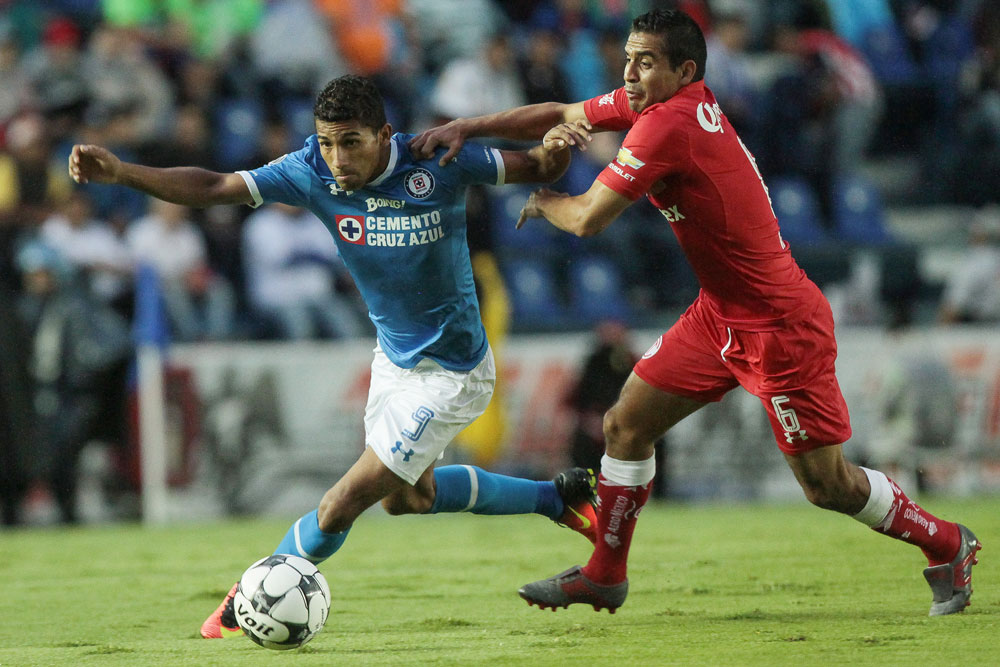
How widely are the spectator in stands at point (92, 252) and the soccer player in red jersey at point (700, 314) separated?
7273 mm

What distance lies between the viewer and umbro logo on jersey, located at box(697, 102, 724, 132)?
5.44 m

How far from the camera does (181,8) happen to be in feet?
48.6

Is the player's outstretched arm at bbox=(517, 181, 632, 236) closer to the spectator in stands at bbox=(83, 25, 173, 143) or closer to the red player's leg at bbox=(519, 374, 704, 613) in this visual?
the red player's leg at bbox=(519, 374, 704, 613)

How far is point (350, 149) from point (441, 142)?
451 mm

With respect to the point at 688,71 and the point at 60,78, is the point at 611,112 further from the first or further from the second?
the point at 60,78

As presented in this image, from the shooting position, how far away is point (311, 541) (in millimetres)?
5832

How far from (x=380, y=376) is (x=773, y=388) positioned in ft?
5.78

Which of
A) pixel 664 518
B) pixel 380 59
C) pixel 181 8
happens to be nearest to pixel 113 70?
pixel 181 8

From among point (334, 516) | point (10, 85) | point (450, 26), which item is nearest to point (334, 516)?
point (334, 516)

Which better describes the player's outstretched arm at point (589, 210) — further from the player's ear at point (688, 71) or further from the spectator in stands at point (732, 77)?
the spectator in stands at point (732, 77)

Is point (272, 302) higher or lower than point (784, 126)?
lower

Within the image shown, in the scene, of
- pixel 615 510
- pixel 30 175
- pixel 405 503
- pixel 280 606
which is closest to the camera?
pixel 280 606

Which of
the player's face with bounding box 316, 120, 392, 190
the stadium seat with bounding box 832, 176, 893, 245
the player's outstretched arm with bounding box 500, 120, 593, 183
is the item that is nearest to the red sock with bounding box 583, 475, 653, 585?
the player's outstretched arm with bounding box 500, 120, 593, 183

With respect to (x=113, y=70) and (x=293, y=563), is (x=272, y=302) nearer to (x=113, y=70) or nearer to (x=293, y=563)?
(x=113, y=70)
